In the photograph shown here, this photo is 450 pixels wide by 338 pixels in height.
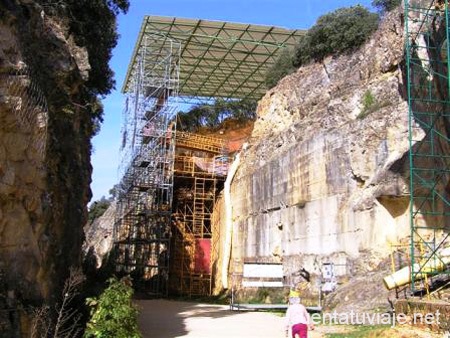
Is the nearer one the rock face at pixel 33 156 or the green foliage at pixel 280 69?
the rock face at pixel 33 156

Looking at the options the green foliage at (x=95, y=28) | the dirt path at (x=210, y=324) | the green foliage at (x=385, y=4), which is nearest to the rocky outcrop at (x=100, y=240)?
the green foliage at (x=95, y=28)

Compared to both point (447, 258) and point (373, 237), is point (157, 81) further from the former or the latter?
point (447, 258)

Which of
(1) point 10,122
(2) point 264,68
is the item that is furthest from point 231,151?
(1) point 10,122

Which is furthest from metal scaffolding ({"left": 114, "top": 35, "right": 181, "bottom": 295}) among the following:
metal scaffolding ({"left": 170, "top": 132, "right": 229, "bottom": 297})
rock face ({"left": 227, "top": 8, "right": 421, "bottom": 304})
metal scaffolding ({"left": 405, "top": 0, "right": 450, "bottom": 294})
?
metal scaffolding ({"left": 405, "top": 0, "right": 450, "bottom": 294})

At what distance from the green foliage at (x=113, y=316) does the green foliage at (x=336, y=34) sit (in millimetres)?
14798

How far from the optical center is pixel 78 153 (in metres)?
13.9

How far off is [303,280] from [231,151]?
53.8ft

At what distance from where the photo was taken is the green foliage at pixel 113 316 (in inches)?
346

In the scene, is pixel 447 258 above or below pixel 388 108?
below

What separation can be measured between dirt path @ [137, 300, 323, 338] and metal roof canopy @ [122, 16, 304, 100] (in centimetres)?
1626

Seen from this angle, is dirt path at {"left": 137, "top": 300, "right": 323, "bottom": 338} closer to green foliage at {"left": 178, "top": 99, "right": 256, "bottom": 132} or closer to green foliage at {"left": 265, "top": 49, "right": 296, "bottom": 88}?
green foliage at {"left": 265, "top": 49, "right": 296, "bottom": 88}

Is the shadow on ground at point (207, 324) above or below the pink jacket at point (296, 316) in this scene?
below

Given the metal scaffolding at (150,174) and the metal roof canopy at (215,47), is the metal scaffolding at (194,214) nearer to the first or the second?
the metal scaffolding at (150,174)

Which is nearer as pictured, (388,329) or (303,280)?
(388,329)
